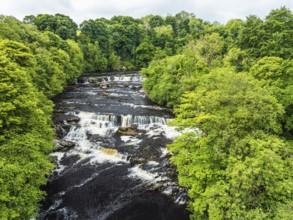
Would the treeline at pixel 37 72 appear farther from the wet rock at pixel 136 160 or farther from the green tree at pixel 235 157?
the green tree at pixel 235 157

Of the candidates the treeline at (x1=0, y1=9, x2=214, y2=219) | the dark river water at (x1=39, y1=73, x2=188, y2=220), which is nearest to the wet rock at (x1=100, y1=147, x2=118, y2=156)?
the dark river water at (x1=39, y1=73, x2=188, y2=220)

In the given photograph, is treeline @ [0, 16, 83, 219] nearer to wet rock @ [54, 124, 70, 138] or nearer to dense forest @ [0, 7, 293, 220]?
dense forest @ [0, 7, 293, 220]

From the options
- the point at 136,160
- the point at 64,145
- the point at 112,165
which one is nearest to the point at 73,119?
the point at 64,145

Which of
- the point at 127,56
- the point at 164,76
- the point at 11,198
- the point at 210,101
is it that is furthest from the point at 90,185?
the point at 127,56

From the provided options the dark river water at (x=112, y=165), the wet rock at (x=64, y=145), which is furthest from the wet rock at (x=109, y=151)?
the wet rock at (x=64, y=145)

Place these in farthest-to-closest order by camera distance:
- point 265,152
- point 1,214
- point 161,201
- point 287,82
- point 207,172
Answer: point 287,82 < point 161,201 < point 207,172 < point 265,152 < point 1,214

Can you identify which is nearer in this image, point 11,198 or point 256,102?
point 11,198

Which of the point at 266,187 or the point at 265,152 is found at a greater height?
the point at 265,152

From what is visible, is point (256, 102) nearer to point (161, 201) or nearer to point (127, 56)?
point (161, 201)

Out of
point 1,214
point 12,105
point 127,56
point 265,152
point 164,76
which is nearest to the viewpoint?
point 1,214

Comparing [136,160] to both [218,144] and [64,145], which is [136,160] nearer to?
[64,145]
